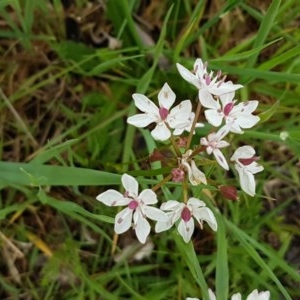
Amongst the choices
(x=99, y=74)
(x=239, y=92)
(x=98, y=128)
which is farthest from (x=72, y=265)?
(x=239, y=92)

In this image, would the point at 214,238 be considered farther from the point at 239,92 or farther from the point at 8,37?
the point at 8,37

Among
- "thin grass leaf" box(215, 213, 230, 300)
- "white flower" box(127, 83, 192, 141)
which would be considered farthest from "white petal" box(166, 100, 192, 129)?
"thin grass leaf" box(215, 213, 230, 300)

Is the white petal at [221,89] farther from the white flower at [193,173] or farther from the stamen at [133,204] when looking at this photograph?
the stamen at [133,204]

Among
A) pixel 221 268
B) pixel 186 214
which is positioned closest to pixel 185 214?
pixel 186 214

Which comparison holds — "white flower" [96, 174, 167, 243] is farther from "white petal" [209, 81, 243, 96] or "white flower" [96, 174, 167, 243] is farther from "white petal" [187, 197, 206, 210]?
"white petal" [209, 81, 243, 96]

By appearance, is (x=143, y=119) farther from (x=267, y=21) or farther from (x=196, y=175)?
(x=267, y=21)

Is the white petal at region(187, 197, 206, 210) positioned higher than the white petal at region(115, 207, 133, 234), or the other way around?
the white petal at region(187, 197, 206, 210)

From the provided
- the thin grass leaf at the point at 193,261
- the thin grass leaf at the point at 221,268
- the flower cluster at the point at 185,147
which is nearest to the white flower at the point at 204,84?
the flower cluster at the point at 185,147
